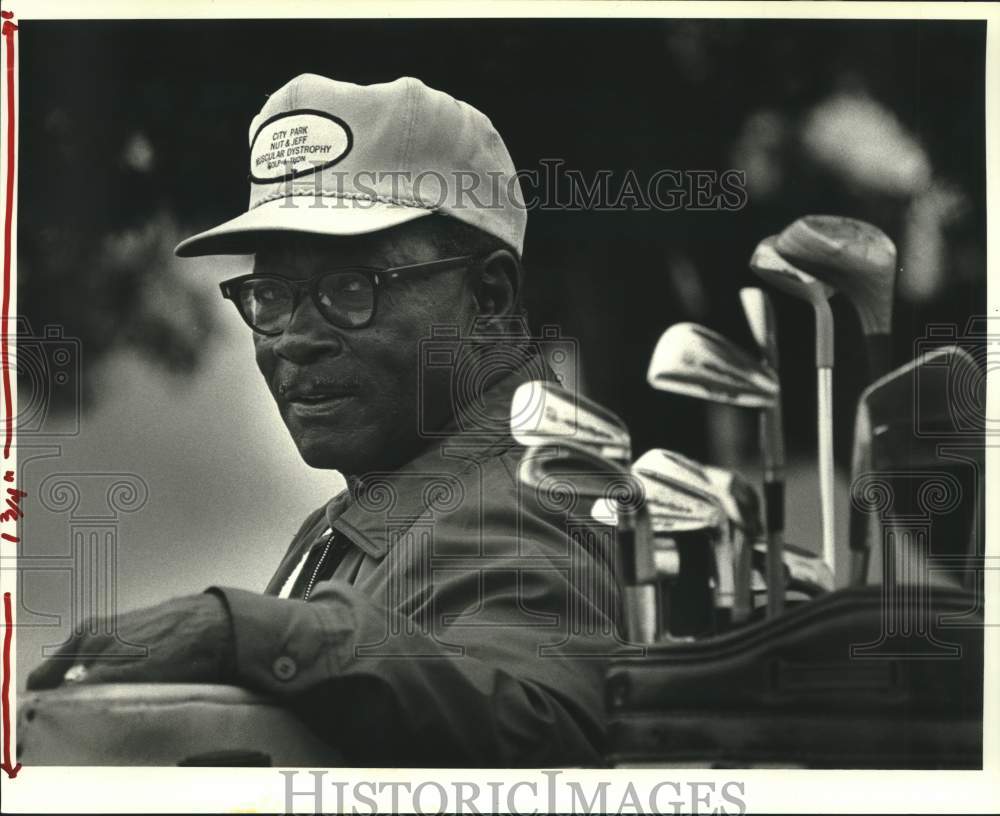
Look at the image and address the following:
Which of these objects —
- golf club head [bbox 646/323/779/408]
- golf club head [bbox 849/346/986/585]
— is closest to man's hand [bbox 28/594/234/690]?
golf club head [bbox 646/323/779/408]

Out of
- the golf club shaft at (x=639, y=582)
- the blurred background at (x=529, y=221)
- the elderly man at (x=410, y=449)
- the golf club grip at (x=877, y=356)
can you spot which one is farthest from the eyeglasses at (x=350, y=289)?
the golf club grip at (x=877, y=356)

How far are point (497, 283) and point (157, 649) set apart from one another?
1.32m

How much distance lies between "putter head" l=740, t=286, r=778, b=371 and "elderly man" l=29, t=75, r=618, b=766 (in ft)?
1.88

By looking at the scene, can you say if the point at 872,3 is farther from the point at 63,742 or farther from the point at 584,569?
the point at 63,742

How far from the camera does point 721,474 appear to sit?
3877mm

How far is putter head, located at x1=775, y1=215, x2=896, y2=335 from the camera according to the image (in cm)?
391

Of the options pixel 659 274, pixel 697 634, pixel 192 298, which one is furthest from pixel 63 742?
pixel 659 274

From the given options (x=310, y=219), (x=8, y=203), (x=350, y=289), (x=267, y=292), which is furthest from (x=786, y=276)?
(x=8, y=203)

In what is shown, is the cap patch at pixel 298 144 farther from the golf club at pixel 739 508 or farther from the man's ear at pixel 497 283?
the golf club at pixel 739 508

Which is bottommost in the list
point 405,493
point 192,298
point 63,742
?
point 63,742

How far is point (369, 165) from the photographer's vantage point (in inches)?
151

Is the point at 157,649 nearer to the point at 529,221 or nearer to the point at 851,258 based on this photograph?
the point at 529,221

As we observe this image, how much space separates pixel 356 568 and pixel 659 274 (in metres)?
1.14

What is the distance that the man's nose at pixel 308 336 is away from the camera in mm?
3816
